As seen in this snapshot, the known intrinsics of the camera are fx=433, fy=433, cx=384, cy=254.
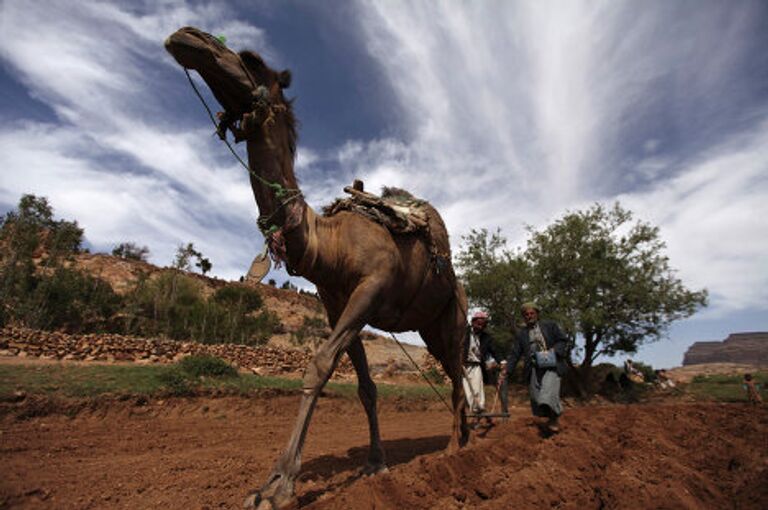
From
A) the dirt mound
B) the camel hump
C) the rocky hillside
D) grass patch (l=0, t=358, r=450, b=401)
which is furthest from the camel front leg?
grass patch (l=0, t=358, r=450, b=401)

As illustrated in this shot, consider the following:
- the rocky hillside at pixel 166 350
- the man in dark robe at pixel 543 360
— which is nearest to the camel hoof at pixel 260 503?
the man in dark robe at pixel 543 360

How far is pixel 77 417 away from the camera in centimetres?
778

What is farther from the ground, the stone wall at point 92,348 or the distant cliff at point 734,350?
the distant cliff at point 734,350

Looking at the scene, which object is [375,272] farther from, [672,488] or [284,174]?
[672,488]

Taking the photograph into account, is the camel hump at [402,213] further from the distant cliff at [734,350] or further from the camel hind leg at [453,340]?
the distant cliff at [734,350]

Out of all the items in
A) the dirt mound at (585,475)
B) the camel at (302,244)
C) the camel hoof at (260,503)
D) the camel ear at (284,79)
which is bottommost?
the camel hoof at (260,503)

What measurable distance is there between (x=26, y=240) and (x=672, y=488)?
1613 inches

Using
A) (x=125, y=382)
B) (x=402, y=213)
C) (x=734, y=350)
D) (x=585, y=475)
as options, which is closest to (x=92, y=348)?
(x=125, y=382)

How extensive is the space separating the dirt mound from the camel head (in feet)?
9.41

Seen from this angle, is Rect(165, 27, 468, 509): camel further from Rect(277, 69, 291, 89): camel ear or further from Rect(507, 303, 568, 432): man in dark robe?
Rect(507, 303, 568, 432): man in dark robe

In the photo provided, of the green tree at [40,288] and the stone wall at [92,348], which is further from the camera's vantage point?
the green tree at [40,288]

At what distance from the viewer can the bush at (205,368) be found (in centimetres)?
1155

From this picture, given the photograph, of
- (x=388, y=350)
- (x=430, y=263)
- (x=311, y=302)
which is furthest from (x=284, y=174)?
(x=311, y=302)

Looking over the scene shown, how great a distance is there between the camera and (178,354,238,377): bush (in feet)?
37.9
